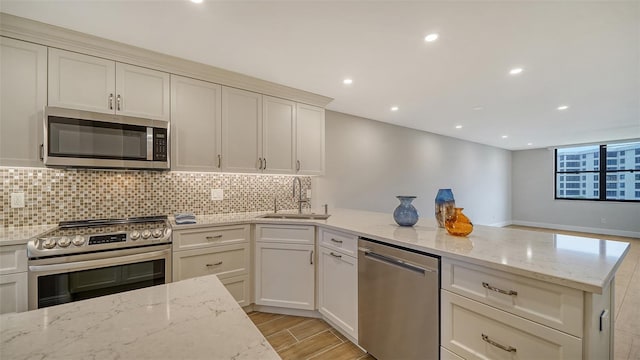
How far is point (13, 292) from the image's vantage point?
4.99 feet

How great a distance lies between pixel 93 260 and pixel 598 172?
406 inches

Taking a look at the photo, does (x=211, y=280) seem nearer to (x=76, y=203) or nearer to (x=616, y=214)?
(x=76, y=203)

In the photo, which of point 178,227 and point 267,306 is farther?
point 267,306

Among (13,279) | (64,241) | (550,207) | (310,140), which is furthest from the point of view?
(550,207)

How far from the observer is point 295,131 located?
304cm

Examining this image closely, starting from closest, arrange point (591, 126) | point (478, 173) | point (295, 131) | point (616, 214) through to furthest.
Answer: point (295, 131), point (591, 126), point (616, 214), point (478, 173)

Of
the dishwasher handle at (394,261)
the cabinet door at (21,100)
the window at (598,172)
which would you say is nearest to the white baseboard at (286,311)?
the dishwasher handle at (394,261)

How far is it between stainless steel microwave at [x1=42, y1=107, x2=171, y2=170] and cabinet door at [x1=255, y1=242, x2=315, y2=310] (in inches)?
48.0

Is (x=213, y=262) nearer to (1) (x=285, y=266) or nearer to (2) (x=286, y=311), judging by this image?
(1) (x=285, y=266)

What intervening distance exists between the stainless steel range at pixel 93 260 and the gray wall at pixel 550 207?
9.72m

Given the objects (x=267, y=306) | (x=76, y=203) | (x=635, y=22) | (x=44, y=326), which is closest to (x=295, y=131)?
→ (x=267, y=306)

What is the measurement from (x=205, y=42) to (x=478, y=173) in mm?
7245

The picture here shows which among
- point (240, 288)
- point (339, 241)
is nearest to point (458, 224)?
point (339, 241)

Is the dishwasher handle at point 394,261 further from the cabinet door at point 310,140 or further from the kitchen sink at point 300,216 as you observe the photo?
the cabinet door at point 310,140
